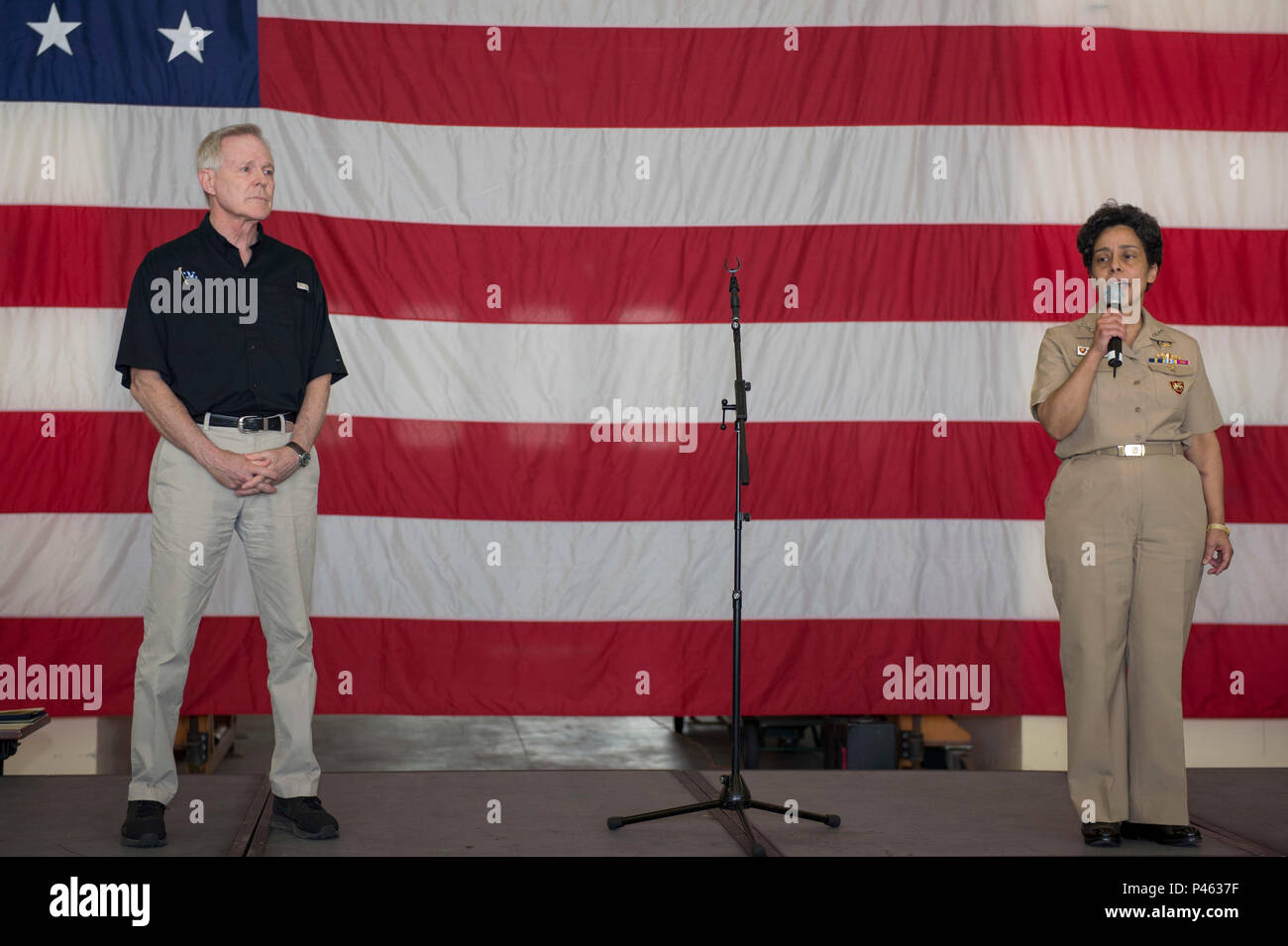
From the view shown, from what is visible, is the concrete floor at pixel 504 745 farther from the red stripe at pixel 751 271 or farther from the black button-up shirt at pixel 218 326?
the black button-up shirt at pixel 218 326

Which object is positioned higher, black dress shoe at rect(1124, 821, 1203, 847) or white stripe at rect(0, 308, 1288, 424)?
white stripe at rect(0, 308, 1288, 424)

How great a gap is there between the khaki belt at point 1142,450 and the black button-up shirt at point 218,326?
173 cm

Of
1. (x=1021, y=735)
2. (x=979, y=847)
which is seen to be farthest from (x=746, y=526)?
(x=979, y=847)

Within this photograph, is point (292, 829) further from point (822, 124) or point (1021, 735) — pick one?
point (822, 124)

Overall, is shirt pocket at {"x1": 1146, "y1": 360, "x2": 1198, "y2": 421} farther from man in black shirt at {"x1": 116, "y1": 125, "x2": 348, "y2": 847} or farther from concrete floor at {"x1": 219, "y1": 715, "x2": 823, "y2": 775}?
concrete floor at {"x1": 219, "y1": 715, "x2": 823, "y2": 775}

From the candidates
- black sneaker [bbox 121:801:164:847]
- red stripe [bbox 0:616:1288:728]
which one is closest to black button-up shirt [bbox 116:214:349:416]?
black sneaker [bbox 121:801:164:847]

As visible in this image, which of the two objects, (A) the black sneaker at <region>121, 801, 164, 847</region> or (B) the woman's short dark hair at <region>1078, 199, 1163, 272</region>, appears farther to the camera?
(B) the woman's short dark hair at <region>1078, 199, 1163, 272</region>

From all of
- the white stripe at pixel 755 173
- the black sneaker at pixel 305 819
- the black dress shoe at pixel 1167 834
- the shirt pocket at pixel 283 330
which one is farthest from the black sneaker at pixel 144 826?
the black dress shoe at pixel 1167 834

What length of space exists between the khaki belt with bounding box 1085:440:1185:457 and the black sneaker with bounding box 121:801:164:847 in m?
2.09

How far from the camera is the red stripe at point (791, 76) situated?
3.63 metres

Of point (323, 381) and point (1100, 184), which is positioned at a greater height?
point (1100, 184)

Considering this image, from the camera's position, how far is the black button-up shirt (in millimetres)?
2438

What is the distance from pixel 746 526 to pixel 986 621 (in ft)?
2.60

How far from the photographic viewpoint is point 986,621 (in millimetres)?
3664
